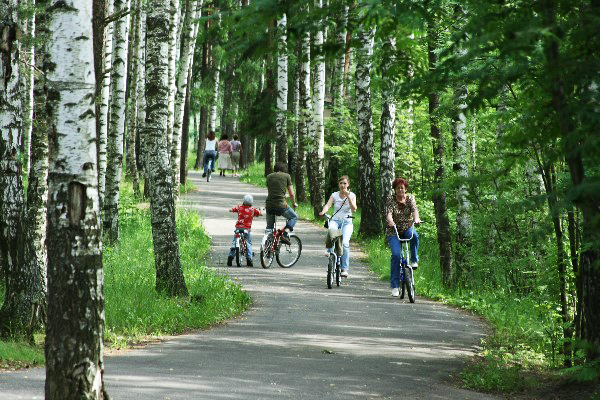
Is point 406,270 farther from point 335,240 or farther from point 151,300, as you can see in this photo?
point 151,300

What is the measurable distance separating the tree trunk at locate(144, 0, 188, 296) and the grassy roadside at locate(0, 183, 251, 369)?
525 millimetres

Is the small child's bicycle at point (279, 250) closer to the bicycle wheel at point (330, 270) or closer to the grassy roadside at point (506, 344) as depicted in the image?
the grassy roadside at point (506, 344)

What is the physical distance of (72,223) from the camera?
687cm

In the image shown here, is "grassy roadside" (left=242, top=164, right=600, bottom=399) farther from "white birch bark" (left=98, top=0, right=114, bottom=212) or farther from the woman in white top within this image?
"white birch bark" (left=98, top=0, right=114, bottom=212)

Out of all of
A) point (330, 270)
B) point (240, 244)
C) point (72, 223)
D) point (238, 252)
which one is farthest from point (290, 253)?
point (72, 223)

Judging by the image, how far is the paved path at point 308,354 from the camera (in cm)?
854

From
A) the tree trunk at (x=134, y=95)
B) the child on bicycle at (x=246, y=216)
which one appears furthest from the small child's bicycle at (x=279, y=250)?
the tree trunk at (x=134, y=95)

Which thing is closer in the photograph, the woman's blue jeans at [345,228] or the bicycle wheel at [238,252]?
the woman's blue jeans at [345,228]

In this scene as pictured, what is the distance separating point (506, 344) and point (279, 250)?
27.3 feet

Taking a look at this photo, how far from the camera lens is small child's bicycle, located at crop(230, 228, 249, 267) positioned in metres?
18.6

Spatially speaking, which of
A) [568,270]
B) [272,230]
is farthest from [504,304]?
[272,230]

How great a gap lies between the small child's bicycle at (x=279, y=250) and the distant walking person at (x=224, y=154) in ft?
70.5

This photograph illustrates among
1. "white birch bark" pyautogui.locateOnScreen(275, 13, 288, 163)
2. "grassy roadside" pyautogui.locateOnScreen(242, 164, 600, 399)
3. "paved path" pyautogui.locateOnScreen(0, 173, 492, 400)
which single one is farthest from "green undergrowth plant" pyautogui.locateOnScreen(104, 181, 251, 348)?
"white birch bark" pyautogui.locateOnScreen(275, 13, 288, 163)

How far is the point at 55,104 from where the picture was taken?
694cm
